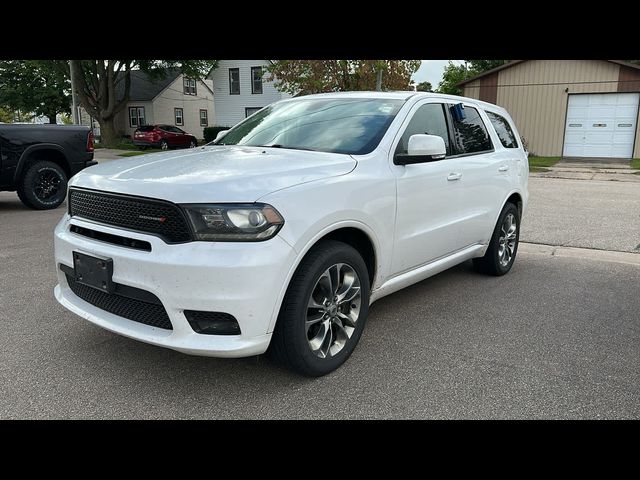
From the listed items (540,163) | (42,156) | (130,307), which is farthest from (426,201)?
(540,163)

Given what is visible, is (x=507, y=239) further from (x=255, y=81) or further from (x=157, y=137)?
(x=255, y=81)

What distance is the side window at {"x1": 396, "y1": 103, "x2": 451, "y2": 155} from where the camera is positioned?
4.02m

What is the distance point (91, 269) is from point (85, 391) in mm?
714

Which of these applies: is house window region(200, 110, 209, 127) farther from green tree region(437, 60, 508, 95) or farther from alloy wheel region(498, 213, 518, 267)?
alloy wheel region(498, 213, 518, 267)

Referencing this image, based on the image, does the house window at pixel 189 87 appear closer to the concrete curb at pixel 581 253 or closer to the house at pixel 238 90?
the house at pixel 238 90

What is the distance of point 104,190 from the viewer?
313 centimetres

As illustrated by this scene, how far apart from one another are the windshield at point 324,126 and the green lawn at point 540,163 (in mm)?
16691

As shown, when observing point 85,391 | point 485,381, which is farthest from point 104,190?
point 485,381

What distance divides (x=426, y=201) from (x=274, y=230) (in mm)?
1672

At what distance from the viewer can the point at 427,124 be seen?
4.38 metres

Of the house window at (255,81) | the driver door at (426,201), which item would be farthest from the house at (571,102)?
the driver door at (426,201)

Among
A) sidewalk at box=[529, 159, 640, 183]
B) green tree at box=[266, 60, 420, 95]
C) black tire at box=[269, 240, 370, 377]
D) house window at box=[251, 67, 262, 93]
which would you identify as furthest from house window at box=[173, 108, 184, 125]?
black tire at box=[269, 240, 370, 377]
